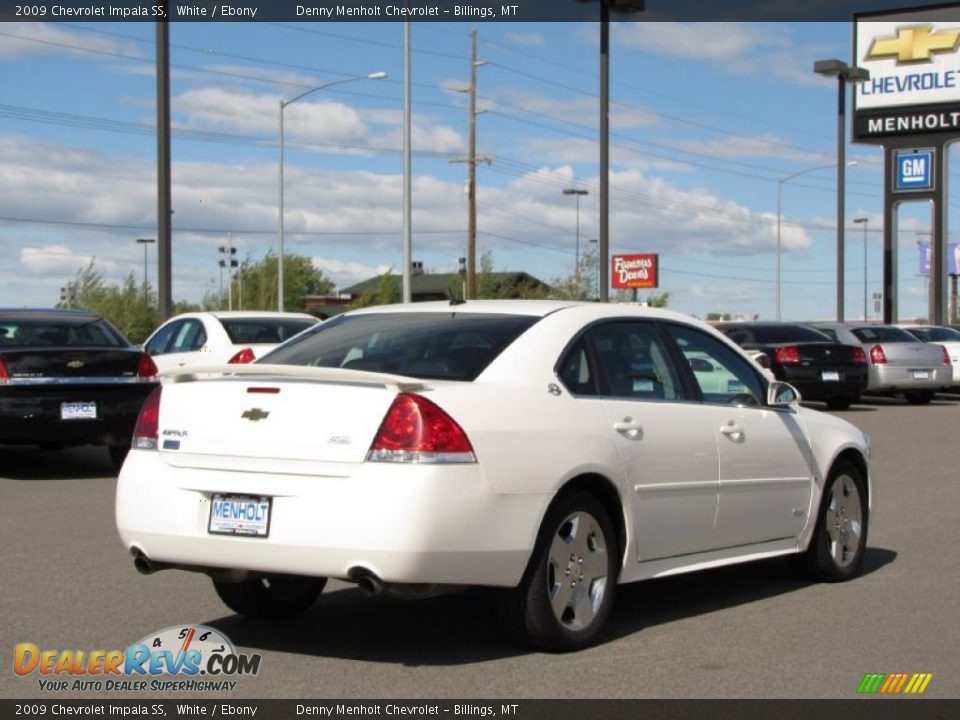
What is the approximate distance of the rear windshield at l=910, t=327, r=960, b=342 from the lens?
104ft

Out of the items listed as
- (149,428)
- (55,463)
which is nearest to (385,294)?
(55,463)

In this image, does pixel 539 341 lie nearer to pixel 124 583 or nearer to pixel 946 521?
pixel 124 583

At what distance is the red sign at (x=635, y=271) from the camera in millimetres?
53469

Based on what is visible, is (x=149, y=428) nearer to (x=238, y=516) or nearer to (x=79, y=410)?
(x=238, y=516)

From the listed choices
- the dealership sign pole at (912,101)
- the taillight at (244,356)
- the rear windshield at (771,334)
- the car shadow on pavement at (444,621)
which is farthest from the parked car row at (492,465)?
the dealership sign pole at (912,101)

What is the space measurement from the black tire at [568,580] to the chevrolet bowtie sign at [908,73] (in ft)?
141

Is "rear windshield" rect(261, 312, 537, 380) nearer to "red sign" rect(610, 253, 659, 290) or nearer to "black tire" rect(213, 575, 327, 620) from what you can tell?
"black tire" rect(213, 575, 327, 620)

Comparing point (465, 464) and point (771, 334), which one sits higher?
point (771, 334)

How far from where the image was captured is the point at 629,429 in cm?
664

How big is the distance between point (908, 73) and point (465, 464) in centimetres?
4519
